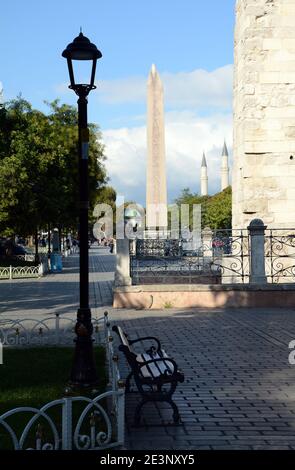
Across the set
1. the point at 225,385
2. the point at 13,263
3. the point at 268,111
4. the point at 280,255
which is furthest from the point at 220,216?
the point at 225,385

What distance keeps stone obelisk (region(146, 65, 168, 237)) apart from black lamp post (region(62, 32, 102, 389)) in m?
25.3

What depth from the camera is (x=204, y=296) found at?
17391 millimetres

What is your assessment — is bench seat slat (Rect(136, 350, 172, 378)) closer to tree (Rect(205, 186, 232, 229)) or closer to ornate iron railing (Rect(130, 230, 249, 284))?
ornate iron railing (Rect(130, 230, 249, 284))

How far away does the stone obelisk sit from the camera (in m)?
33.6

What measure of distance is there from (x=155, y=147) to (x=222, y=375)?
25822mm

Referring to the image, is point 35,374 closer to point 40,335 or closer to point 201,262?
point 40,335

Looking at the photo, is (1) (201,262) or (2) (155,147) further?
(2) (155,147)

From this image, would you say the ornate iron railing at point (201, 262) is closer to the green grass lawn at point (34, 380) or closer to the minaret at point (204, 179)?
the green grass lawn at point (34, 380)

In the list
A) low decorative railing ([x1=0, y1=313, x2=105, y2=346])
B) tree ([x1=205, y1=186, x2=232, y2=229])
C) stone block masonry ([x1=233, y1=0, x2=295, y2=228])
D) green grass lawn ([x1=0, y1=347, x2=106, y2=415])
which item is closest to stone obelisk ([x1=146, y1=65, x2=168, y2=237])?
stone block masonry ([x1=233, y1=0, x2=295, y2=228])

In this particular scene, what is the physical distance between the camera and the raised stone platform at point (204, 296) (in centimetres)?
1722

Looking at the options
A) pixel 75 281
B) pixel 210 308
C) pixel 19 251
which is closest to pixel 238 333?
pixel 210 308
